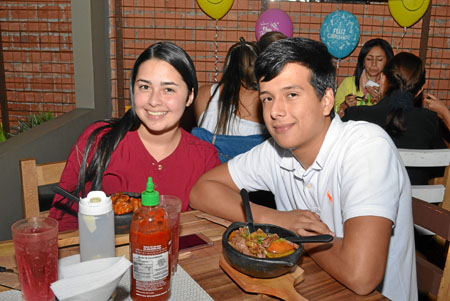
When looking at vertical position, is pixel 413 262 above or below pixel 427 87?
below

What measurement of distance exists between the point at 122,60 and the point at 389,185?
4.10m

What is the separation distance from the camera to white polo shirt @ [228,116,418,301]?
47.8 inches

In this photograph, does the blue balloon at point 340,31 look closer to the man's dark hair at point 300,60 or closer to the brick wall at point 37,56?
the brick wall at point 37,56

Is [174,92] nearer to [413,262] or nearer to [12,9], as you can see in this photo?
[413,262]

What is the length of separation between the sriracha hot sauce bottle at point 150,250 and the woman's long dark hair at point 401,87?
7.33ft

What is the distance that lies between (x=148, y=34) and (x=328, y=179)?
386 cm

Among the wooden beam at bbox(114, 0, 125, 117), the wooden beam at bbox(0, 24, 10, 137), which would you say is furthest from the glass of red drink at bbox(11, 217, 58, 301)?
the wooden beam at bbox(0, 24, 10, 137)

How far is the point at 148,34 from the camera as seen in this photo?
474 cm

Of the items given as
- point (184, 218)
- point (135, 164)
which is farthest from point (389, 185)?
point (135, 164)

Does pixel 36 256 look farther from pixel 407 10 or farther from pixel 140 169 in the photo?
pixel 407 10

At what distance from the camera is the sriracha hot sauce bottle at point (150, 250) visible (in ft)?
2.90

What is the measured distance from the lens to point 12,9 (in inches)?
180

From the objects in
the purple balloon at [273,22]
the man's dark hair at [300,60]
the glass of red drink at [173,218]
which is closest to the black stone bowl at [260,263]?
the glass of red drink at [173,218]

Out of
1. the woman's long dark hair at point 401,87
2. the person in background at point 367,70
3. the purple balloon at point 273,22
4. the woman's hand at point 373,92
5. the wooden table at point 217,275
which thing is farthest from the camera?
the purple balloon at point 273,22
